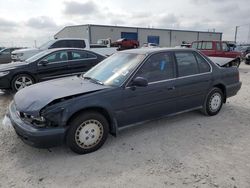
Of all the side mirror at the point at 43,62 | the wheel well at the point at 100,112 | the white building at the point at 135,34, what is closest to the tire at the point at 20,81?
the side mirror at the point at 43,62

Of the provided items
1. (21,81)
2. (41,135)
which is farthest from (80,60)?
(41,135)

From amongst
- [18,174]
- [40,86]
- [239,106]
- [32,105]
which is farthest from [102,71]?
[239,106]

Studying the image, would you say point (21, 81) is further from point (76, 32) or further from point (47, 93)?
point (76, 32)

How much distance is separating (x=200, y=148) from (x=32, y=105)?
268 centimetres

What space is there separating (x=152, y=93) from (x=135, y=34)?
38741mm

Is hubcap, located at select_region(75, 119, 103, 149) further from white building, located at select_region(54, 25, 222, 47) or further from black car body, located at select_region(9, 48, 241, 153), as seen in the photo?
white building, located at select_region(54, 25, 222, 47)

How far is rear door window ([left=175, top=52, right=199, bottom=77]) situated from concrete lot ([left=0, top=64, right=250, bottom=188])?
1089 millimetres

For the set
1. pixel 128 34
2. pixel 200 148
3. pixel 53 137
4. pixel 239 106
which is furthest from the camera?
pixel 128 34

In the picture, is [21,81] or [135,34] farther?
[135,34]

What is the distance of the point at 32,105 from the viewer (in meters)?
3.26

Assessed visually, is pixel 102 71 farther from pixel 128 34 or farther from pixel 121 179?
pixel 128 34

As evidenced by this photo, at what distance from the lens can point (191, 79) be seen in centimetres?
451

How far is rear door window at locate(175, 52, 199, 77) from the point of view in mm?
4391

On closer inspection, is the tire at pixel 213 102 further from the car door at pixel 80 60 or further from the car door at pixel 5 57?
the car door at pixel 5 57
